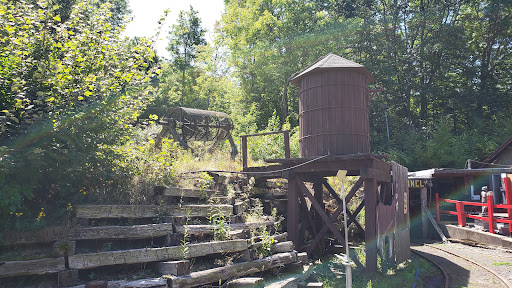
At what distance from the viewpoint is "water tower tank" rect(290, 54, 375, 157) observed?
443 inches

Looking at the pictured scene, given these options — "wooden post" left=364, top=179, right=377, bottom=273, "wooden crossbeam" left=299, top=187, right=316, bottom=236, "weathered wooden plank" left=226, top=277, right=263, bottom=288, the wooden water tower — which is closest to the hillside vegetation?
"wooden crossbeam" left=299, top=187, right=316, bottom=236

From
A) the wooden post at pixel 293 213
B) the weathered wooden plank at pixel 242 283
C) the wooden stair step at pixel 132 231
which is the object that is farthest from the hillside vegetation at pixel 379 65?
the weathered wooden plank at pixel 242 283

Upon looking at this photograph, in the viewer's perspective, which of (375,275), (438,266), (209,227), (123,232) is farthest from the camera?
(438,266)

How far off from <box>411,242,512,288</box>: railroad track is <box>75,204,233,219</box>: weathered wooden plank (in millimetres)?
5899

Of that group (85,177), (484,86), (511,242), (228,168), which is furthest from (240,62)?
(85,177)

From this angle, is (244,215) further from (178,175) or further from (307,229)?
(307,229)

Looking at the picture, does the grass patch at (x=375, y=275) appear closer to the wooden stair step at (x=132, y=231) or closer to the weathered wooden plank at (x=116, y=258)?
the weathered wooden plank at (x=116, y=258)

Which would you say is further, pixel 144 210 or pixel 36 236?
pixel 144 210

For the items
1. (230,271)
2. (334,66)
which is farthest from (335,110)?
(230,271)

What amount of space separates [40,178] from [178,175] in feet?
10.8

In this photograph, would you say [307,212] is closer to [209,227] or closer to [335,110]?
[335,110]

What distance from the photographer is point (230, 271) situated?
7.95 m

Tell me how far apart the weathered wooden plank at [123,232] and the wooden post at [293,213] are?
4.71 meters

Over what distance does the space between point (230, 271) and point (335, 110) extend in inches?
210
